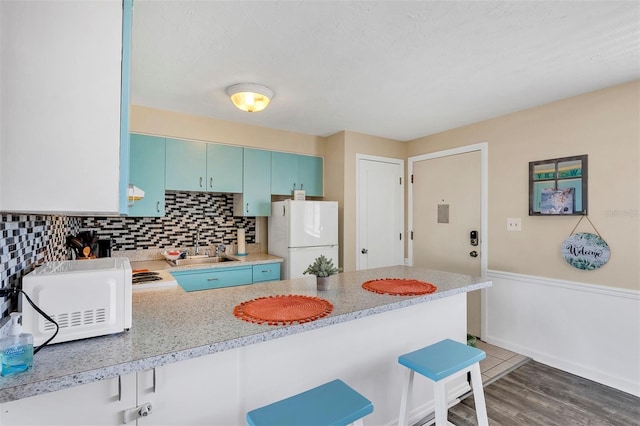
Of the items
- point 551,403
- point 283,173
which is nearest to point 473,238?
point 551,403

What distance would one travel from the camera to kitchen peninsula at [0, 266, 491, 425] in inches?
38.8

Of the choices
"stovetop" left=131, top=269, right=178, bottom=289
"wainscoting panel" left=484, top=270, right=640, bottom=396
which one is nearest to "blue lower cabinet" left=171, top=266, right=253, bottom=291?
"stovetop" left=131, top=269, right=178, bottom=289

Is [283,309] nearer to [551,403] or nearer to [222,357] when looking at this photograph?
[222,357]

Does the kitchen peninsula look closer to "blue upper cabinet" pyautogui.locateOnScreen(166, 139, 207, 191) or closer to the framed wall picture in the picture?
the framed wall picture

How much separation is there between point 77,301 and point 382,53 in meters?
2.03

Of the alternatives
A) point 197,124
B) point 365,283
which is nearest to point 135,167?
point 197,124

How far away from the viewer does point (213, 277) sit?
307 centimetres

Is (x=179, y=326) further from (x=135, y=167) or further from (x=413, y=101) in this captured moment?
(x=413, y=101)

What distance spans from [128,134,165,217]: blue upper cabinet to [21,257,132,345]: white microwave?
203 centimetres

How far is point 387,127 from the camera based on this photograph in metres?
3.67

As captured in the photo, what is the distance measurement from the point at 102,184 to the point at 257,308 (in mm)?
834

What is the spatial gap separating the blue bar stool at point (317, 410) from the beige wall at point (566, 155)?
8.37 feet

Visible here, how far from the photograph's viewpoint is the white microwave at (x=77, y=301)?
3.27ft

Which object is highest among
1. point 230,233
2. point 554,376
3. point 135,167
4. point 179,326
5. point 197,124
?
point 197,124
